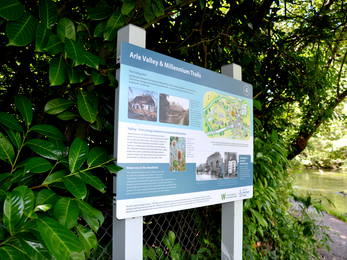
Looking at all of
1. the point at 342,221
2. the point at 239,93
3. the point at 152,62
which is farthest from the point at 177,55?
the point at 342,221

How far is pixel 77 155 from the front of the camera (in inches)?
40.5

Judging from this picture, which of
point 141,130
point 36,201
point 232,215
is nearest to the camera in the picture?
point 36,201

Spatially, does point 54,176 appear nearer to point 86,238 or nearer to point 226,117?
point 86,238

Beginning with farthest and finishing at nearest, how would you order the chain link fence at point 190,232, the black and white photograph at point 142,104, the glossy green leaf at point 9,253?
the chain link fence at point 190,232
the black and white photograph at point 142,104
the glossy green leaf at point 9,253

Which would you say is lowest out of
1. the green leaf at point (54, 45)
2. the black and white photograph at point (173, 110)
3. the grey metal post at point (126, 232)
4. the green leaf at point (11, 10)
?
the grey metal post at point (126, 232)

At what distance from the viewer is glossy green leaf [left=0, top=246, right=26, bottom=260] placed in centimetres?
63

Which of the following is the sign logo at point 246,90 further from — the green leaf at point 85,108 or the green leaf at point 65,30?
the green leaf at point 65,30

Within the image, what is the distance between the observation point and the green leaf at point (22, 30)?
34.8 inches

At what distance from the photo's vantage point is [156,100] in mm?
1381

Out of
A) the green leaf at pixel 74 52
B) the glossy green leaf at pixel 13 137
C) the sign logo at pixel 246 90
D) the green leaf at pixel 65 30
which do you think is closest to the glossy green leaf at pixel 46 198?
the glossy green leaf at pixel 13 137

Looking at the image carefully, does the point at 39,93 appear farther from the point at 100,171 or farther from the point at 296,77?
the point at 296,77

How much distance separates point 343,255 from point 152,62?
4.28m

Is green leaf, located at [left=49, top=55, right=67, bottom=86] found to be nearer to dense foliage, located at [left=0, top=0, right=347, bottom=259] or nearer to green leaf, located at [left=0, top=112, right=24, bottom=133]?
dense foliage, located at [left=0, top=0, right=347, bottom=259]

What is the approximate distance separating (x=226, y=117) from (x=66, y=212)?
4.31 feet
